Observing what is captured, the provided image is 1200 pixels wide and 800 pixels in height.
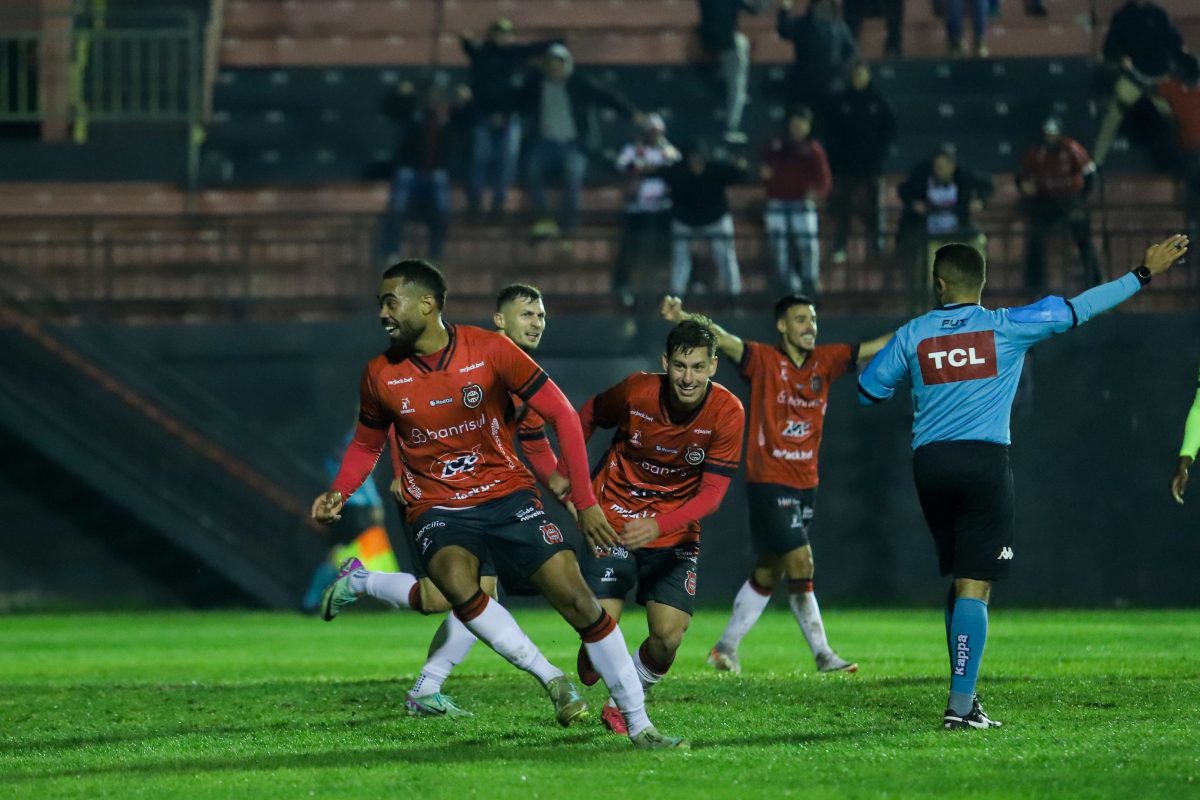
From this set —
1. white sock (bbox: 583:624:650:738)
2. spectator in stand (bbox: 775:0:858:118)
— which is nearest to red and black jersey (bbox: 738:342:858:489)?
white sock (bbox: 583:624:650:738)

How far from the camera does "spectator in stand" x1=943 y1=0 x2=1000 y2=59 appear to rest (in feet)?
90.8

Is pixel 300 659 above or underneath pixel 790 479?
underneath

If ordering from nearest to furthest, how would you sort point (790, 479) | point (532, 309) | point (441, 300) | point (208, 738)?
1. point (441, 300)
2. point (208, 738)
3. point (532, 309)
4. point (790, 479)

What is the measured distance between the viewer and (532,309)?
10.9 meters

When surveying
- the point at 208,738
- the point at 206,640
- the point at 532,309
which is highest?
the point at 532,309

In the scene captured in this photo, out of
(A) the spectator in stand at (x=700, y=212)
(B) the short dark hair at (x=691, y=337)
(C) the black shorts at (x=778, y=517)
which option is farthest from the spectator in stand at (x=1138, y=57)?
(B) the short dark hair at (x=691, y=337)

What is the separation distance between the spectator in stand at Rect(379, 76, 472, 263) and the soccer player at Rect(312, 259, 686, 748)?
13.6 m

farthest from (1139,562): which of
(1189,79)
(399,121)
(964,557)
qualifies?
(964,557)

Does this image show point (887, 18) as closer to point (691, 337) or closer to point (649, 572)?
point (649, 572)

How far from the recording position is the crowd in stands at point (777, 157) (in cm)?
2225

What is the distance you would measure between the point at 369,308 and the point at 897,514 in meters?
6.20

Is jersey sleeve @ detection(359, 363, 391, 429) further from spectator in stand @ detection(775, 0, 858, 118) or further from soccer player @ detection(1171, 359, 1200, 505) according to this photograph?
spectator in stand @ detection(775, 0, 858, 118)

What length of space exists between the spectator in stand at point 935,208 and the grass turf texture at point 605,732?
623 centimetres

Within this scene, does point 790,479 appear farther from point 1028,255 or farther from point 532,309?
point 1028,255
